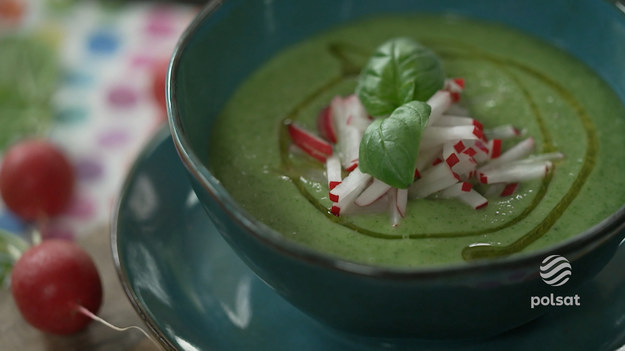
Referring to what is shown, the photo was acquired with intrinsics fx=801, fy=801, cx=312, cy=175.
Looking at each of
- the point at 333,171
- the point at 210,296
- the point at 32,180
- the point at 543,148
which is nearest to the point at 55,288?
the point at 210,296

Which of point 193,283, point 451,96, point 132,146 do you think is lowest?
point 132,146

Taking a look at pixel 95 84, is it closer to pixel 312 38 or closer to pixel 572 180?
pixel 312 38

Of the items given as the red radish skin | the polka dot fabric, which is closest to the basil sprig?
the red radish skin

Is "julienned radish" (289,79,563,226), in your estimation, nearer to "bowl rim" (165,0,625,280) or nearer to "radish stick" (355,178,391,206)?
"radish stick" (355,178,391,206)

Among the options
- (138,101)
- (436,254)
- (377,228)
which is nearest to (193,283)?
(377,228)

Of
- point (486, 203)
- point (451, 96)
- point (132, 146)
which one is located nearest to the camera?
point (486, 203)

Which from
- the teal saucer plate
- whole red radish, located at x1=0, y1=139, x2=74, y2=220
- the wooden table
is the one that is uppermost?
the teal saucer plate

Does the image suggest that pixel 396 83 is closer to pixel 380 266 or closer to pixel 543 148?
pixel 543 148

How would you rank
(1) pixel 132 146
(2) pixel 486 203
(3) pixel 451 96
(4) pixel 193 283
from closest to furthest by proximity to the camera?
1. (2) pixel 486 203
2. (4) pixel 193 283
3. (3) pixel 451 96
4. (1) pixel 132 146
